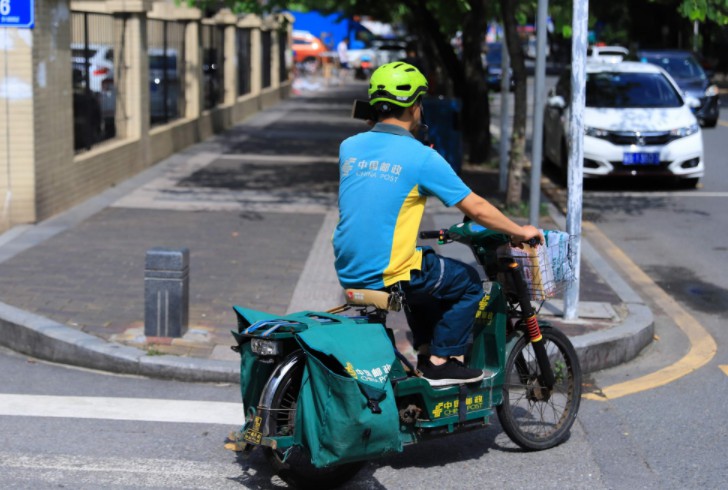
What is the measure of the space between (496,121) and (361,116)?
25232 mm

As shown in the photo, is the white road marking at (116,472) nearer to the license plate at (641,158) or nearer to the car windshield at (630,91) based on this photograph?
the license plate at (641,158)

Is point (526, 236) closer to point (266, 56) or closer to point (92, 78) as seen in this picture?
point (92, 78)

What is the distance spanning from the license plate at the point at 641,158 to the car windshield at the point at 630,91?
4.11ft

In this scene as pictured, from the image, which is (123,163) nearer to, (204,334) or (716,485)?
(204,334)

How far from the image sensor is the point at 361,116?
5.39 meters

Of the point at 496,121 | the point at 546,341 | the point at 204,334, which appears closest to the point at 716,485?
the point at 546,341

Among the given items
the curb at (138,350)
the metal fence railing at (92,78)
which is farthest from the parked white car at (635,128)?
the curb at (138,350)

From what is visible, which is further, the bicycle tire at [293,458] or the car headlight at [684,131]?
the car headlight at [684,131]

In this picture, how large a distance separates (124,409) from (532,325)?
7.75 feet

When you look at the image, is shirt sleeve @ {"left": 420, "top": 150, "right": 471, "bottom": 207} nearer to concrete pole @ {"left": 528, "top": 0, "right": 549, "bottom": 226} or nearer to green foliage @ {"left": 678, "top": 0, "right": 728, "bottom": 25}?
concrete pole @ {"left": 528, "top": 0, "right": 549, "bottom": 226}

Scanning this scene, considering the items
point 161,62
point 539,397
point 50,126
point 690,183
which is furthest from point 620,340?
point 161,62

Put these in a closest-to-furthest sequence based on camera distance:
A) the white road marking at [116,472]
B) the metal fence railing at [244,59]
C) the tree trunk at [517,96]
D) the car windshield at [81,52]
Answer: the white road marking at [116,472] < the tree trunk at [517,96] < the car windshield at [81,52] < the metal fence railing at [244,59]

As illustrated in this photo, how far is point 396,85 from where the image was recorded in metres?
5.11

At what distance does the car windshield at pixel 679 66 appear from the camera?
27.8m
